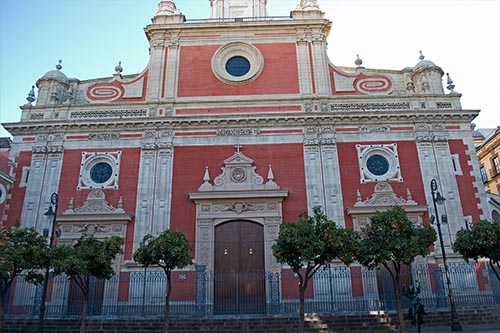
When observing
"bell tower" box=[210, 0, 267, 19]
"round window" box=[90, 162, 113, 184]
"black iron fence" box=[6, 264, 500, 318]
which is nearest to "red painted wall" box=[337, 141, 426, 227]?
"black iron fence" box=[6, 264, 500, 318]

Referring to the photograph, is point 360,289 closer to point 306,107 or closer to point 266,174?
point 266,174

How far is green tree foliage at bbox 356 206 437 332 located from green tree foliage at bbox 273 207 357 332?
1.70ft

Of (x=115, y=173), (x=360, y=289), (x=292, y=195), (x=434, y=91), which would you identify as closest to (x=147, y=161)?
(x=115, y=173)

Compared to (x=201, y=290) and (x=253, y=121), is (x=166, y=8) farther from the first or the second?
(x=201, y=290)

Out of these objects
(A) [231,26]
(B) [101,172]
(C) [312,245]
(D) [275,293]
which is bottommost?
(D) [275,293]

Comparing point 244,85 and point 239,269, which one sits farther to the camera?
point 244,85

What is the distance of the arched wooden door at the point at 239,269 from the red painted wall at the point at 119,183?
13.6 ft

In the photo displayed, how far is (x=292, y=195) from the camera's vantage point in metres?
19.4

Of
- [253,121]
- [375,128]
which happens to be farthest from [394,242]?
[253,121]

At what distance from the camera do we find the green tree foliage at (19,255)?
42.8 ft

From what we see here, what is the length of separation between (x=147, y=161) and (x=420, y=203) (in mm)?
12653

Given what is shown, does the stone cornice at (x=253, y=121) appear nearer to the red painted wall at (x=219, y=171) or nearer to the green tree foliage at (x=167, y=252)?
the red painted wall at (x=219, y=171)

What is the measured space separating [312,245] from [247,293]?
589cm

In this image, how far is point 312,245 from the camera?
13.2m
